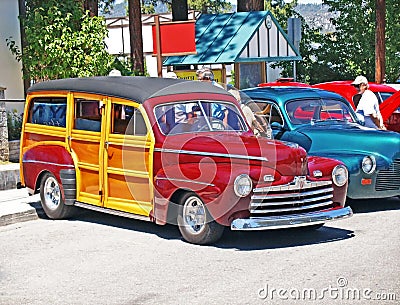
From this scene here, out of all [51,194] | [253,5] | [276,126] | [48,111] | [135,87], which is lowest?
[51,194]

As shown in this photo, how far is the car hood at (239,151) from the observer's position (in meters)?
8.60

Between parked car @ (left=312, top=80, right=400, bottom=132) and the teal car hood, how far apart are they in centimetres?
220

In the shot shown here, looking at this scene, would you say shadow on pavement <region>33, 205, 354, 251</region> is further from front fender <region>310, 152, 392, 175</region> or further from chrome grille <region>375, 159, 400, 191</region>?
chrome grille <region>375, 159, 400, 191</region>

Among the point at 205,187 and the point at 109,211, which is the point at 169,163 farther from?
the point at 109,211

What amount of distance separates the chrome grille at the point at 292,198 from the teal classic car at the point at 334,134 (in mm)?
1731

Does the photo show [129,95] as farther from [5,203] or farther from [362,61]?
[362,61]

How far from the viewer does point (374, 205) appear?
11.4 metres

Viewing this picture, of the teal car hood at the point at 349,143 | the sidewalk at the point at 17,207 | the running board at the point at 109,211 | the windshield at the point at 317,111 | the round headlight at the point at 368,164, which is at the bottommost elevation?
the sidewalk at the point at 17,207

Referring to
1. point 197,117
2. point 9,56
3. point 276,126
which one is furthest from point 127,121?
point 9,56

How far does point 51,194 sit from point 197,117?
2502mm

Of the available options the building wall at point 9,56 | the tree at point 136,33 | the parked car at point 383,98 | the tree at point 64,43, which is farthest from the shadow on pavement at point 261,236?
the tree at point 136,33

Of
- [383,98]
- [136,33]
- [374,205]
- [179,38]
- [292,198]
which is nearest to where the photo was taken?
[292,198]

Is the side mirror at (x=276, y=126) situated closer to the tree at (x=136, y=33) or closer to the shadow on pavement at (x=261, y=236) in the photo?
the shadow on pavement at (x=261, y=236)

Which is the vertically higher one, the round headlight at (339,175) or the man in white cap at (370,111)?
the man in white cap at (370,111)
